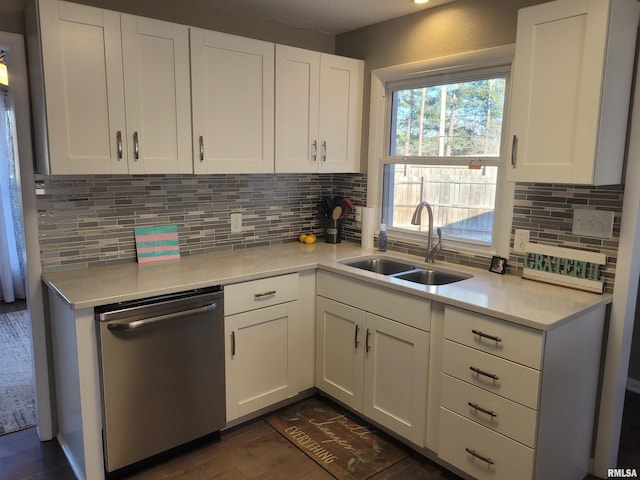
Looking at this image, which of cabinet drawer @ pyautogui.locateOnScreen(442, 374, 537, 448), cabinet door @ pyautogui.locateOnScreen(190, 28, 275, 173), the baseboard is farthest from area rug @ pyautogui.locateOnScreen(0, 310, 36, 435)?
the baseboard

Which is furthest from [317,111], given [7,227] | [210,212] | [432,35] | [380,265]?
[7,227]

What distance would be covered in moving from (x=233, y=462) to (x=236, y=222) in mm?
1424

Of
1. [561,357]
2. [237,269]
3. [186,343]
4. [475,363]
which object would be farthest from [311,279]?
[561,357]

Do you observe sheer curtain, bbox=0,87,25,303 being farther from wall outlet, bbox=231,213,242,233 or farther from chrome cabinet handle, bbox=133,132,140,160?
chrome cabinet handle, bbox=133,132,140,160

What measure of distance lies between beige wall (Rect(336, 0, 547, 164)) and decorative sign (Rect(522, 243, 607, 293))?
1074mm

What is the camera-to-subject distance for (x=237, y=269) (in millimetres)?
2539

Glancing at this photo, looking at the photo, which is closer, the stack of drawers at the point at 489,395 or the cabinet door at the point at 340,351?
the stack of drawers at the point at 489,395

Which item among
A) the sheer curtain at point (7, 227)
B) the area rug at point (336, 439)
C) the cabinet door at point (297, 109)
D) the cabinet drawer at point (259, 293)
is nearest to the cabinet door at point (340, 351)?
the area rug at point (336, 439)

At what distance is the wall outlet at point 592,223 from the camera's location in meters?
2.11

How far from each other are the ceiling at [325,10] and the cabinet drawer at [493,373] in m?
1.89

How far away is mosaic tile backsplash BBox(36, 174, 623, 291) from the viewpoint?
2.27 m

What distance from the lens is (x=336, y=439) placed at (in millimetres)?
2516

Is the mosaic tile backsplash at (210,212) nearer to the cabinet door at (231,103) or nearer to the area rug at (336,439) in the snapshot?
the cabinet door at (231,103)

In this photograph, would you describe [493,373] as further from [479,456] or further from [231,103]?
[231,103]
